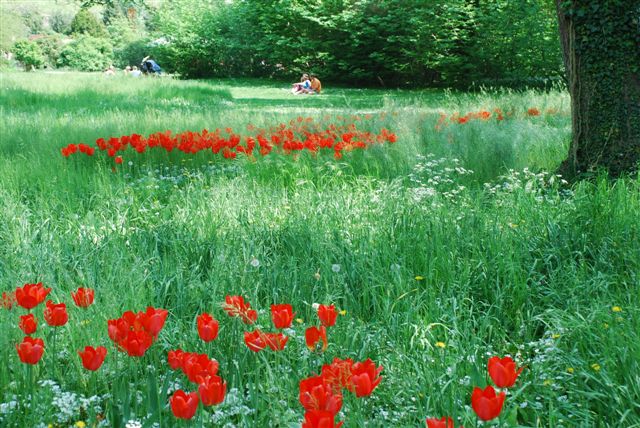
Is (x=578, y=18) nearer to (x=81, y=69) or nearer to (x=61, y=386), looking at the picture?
(x=61, y=386)

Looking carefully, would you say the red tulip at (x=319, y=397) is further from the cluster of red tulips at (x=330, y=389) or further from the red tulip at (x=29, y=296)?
the red tulip at (x=29, y=296)

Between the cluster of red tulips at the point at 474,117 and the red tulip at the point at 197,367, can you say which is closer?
the red tulip at the point at 197,367

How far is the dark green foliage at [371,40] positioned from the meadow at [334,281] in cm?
1730

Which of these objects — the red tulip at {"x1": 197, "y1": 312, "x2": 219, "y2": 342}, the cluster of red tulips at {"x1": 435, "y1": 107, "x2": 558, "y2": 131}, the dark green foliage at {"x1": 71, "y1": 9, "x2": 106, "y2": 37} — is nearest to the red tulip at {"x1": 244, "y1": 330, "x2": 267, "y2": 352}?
the red tulip at {"x1": 197, "y1": 312, "x2": 219, "y2": 342}

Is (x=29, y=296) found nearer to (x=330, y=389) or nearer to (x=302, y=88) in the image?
(x=330, y=389)

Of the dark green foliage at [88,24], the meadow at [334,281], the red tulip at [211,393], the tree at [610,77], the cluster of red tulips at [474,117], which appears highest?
the dark green foliage at [88,24]

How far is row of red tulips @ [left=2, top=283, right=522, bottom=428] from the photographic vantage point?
1268 mm

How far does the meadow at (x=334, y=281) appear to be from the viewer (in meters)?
1.91

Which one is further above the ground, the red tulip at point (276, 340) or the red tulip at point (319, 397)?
the red tulip at point (319, 397)

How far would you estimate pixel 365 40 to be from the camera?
27.6 meters

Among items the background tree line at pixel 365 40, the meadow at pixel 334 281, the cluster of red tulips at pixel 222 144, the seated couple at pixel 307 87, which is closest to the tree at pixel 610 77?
the meadow at pixel 334 281

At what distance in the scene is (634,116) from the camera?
188 inches

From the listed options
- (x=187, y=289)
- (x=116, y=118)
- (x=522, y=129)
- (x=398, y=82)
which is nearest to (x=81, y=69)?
(x=398, y=82)

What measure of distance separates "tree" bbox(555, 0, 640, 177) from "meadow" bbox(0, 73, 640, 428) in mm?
464
